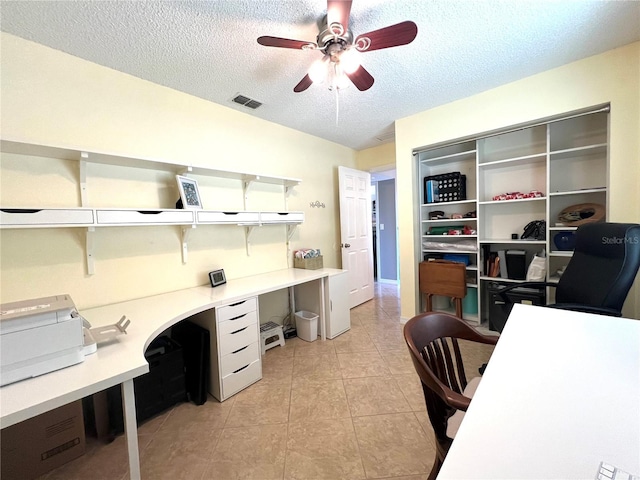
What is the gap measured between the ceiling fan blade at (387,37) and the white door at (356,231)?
2.17m

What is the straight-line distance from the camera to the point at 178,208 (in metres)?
2.09


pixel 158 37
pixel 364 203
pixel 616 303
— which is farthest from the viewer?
pixel 364 203

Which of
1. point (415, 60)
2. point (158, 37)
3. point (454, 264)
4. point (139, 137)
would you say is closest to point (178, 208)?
point (139, 137)

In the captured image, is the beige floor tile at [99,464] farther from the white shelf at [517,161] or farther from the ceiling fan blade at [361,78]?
the white shelf at [517,161]

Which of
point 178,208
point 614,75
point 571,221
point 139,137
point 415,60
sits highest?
point 415,60

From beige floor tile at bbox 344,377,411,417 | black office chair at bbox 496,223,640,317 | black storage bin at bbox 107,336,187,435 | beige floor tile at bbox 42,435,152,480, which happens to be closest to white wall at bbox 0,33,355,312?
black storage bin at bbox 107,336,187,435

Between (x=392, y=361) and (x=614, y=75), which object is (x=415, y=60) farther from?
(x=392, y=361)

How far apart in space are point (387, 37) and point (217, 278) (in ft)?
7.34

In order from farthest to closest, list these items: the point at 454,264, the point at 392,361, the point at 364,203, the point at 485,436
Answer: the point at 364,203 → the point at 454,264 → the point at 392,361 → the point at 485,436

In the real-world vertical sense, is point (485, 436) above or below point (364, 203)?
below

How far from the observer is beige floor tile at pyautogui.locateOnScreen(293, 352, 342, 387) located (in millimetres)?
2157

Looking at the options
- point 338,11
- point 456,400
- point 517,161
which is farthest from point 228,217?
point 517,161

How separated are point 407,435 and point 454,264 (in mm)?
1882

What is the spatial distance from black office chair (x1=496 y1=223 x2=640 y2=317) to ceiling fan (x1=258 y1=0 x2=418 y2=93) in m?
1.75
